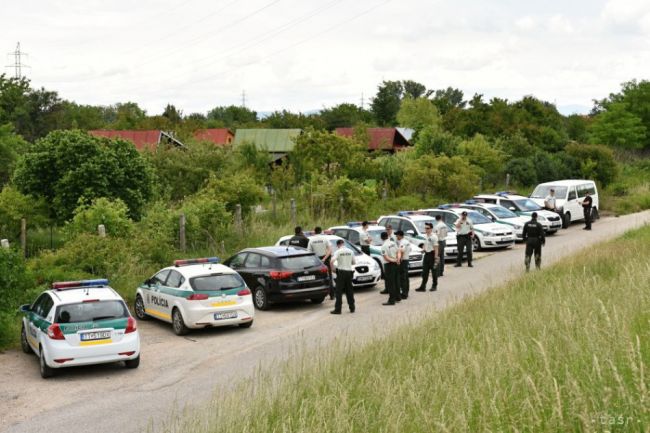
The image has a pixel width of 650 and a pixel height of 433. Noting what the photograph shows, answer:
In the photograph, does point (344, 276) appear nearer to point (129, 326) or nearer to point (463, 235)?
point (129, 326)

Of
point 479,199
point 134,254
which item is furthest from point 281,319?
point 479,199

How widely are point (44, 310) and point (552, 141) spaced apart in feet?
162

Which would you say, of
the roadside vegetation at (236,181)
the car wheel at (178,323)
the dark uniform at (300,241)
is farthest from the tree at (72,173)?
the car wheel at (178,323)

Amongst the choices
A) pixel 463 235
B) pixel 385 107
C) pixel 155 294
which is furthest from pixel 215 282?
pixel 385 107

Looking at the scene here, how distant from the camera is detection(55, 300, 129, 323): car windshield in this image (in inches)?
513

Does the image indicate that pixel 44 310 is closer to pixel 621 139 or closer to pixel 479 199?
pixel 479 199

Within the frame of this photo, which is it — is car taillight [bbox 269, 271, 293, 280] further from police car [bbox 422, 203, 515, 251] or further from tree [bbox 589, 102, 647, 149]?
tree [bbox 589, 102, 647, 149]

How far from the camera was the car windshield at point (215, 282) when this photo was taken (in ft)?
53.0

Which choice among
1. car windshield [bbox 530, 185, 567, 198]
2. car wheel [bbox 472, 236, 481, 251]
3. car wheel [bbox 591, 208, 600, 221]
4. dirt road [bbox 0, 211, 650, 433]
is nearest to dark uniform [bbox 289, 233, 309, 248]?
dirt road [bbox 0, 211, 650, 433]

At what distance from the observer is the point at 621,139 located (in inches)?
2557

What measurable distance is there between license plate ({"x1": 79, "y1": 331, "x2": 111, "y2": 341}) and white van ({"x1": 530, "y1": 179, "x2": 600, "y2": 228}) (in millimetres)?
25637

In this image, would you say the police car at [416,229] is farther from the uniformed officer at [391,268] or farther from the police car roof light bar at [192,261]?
the police car roof light bar at [192,261]

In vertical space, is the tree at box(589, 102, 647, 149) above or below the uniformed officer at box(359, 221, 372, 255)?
above

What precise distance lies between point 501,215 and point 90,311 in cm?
2130
